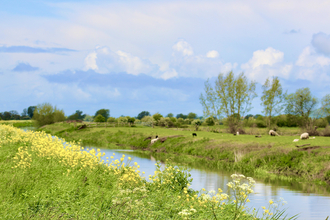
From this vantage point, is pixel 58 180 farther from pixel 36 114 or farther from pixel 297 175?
pixel 36 114

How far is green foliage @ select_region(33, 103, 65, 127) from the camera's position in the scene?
100m

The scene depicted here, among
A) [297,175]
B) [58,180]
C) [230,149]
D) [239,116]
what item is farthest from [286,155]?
[239,116]

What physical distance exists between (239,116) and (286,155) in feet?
120

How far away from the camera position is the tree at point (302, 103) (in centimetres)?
5672

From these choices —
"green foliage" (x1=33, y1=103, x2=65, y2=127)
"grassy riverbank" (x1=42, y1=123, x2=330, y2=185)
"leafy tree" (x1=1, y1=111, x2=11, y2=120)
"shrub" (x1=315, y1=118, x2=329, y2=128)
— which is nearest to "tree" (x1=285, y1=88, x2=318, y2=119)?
"shrub" (x1=315, y1=118, x2=329, y2=128)

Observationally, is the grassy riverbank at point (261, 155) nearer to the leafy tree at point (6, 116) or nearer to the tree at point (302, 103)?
the tree at point (302, 103)

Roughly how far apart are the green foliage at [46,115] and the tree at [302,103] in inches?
3022

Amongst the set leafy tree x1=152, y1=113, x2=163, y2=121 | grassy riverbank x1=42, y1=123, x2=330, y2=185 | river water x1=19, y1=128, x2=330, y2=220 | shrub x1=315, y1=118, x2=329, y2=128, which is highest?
leafy tree x1=152, y1=113, x2=163, y2=121

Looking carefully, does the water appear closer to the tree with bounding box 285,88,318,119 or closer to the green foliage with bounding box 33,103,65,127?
the tree with bounding box 285,88,318,119

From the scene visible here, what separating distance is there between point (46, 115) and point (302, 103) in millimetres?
84971

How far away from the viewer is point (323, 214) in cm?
1265

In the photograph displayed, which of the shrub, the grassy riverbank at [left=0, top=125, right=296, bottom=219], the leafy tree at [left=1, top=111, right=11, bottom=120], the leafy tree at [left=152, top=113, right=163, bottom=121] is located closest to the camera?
the grassy riverbank at [left=0, top=125, right=296, bottom=219]

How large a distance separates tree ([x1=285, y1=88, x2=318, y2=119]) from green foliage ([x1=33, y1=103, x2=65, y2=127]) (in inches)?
3022

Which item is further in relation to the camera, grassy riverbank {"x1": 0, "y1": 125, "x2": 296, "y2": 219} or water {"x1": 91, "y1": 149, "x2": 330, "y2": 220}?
water {"x1": 91, "y1": 149, "x2": 330, "y2": 220}
